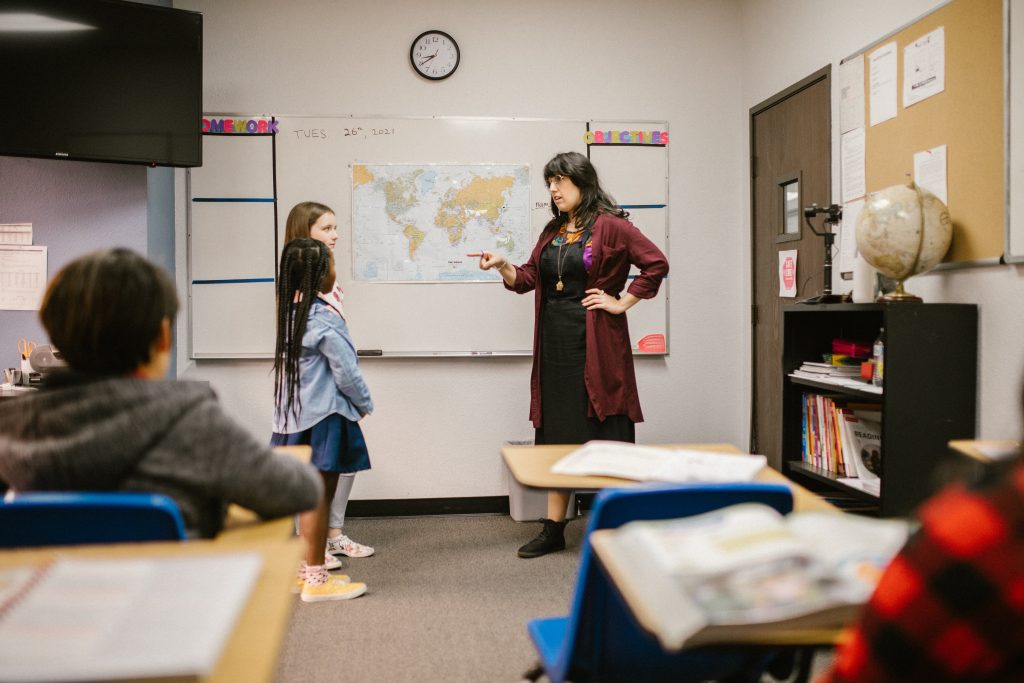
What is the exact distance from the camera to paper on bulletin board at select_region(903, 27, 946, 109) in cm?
243

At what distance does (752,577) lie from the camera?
68 centimetres

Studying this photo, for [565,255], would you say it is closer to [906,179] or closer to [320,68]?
[906,179]

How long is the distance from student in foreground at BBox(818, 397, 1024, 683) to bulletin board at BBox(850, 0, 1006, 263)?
208cm

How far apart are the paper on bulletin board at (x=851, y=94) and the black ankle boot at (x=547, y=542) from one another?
2.03 meters

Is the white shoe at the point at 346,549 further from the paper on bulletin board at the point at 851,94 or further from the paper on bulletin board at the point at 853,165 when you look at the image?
the paper on bulletin board at the point at 851,94

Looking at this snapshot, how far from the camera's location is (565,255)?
3.03 metres

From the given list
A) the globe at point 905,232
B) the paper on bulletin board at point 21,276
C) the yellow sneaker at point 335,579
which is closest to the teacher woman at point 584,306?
the yellow sneaker at point 335,579

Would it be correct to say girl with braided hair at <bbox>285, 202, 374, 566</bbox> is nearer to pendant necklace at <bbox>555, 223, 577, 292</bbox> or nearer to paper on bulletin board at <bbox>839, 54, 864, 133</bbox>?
pendant necklace at <bbox>555, 223, 577, 292</bbox>

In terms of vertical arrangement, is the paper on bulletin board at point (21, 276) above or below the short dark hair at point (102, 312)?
above

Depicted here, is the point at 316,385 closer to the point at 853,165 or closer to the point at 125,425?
the point at 125,425

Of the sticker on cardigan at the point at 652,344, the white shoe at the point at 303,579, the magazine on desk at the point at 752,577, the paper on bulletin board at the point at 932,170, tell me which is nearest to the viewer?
the magazine on desk at the point at 752,577

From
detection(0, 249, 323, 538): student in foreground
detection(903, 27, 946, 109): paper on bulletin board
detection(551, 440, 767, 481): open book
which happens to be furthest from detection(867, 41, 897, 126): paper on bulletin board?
detection(0, 249, 323, 538): student in foreground

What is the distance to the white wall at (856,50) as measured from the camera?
218 centimetres

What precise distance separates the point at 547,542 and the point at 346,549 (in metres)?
0.86
